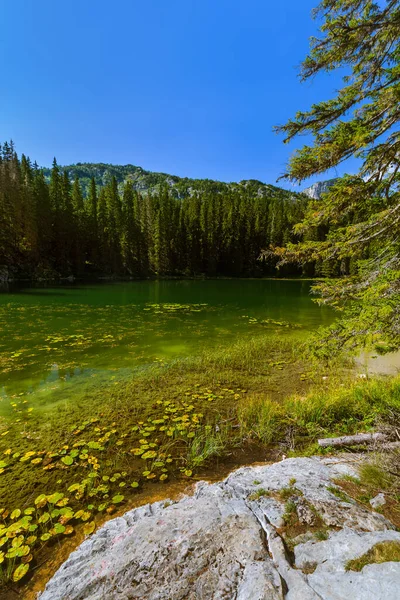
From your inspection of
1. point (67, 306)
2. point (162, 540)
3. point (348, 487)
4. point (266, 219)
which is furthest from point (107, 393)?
point (266, 219)

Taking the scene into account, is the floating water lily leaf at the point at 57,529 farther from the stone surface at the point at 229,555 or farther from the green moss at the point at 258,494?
the green moss at the point at 258,494

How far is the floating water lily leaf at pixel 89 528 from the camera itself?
3.34 m

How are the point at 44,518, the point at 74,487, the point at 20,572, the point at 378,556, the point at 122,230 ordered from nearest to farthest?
the point at 378,556 → the point at 20,572 → the point at 44,518 → the point at 74,487 → the point at 122,230

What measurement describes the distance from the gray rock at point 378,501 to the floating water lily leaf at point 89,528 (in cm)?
316

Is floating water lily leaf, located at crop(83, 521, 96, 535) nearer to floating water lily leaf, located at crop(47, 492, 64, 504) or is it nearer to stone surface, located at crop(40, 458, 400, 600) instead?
stone surface, located at crop(40, 458, 400, 600)

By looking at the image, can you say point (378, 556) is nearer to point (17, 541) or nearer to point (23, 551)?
point (23, 551)

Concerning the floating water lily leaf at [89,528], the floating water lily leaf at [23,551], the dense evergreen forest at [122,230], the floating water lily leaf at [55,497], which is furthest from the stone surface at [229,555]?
the dense evergreen forest at [122,230]

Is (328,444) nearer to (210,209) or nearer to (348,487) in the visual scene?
(348,487)

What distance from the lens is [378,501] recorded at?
9.58 ft

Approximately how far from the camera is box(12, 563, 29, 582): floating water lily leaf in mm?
2787

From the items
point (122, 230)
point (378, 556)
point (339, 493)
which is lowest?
point (339, 493)

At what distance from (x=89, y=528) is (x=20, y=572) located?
73cm

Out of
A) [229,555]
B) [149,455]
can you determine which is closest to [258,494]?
[229,555]

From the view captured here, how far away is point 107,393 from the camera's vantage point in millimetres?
7266
